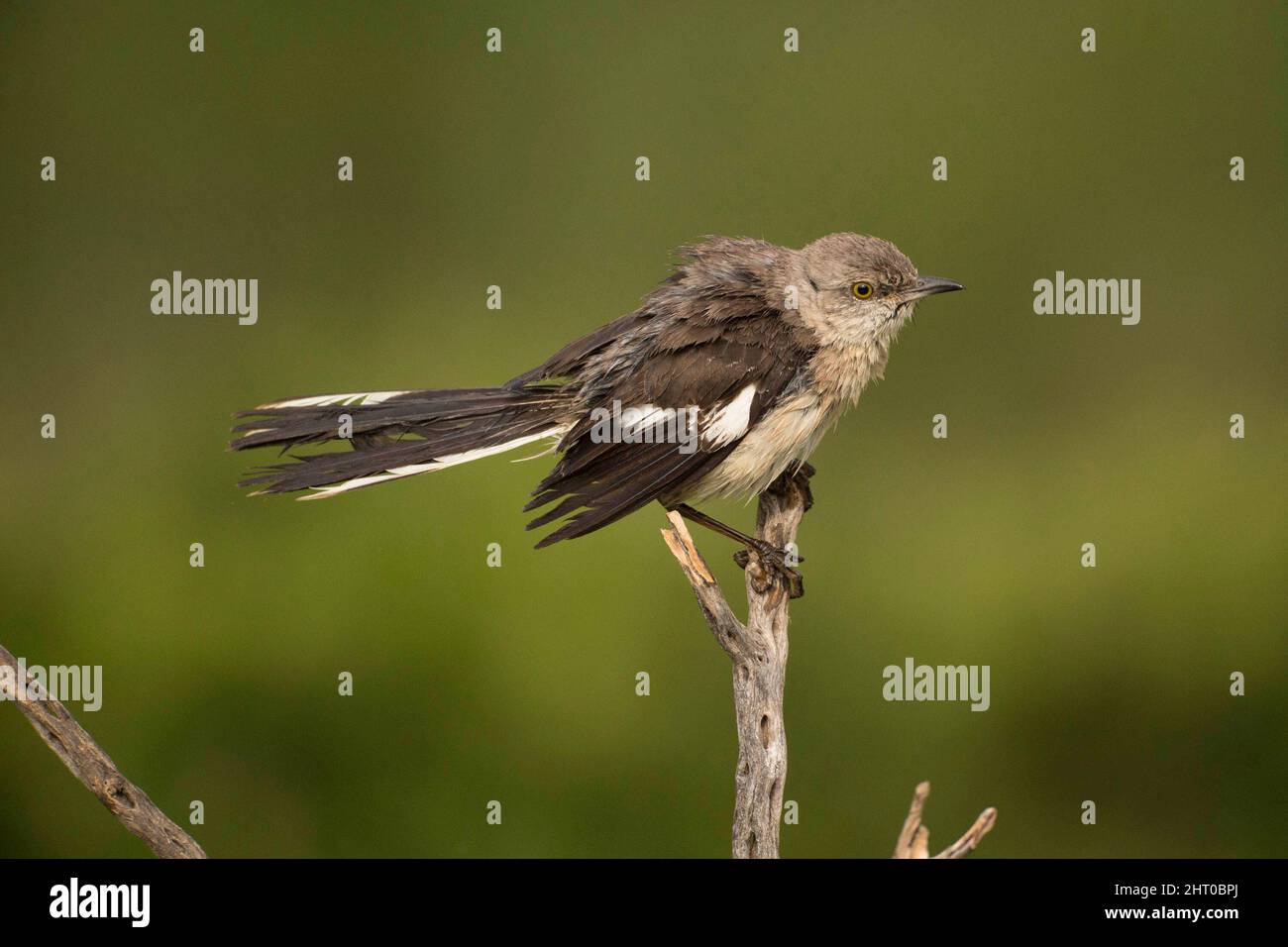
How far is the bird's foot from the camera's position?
377 centimetres

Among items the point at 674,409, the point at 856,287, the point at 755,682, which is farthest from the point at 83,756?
the point at 856,287

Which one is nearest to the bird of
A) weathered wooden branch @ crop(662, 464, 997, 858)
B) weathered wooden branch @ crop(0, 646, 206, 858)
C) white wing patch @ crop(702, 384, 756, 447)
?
white wing patch @ crop(702, 384, 756, 447)

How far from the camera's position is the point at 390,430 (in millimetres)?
4059

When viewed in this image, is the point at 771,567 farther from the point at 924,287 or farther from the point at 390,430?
the point at 390,430

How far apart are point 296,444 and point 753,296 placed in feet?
4.50

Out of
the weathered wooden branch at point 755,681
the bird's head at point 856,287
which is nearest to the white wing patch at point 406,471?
the weathered wooden branch at point 755,681

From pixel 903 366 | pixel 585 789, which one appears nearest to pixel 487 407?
pixel 585 789

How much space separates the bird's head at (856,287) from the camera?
13.3 feet

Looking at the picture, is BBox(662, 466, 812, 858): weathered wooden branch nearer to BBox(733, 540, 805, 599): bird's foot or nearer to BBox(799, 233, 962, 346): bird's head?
BBox(733, 540, 805, 599): bird's foot

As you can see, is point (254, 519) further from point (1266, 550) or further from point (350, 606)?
point (1266, 550)

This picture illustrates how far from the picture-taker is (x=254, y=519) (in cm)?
602

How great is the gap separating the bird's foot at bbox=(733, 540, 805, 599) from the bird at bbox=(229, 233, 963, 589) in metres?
0.01

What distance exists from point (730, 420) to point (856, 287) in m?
0.56

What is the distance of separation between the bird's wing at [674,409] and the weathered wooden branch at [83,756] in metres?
1.18
